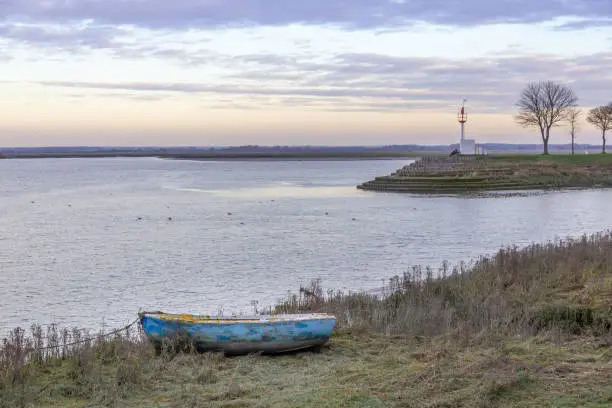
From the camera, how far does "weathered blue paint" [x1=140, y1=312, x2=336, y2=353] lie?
40.9 ft

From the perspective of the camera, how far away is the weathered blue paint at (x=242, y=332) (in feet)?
40.9

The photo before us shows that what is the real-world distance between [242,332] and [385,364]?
2504mm

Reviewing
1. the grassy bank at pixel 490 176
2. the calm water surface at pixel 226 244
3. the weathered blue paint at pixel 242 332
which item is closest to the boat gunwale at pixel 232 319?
the weathered blue paint at pixel 242 332

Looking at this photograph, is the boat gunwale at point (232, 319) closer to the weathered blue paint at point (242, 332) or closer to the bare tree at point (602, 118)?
the weathered blue paint at point (242, 332)

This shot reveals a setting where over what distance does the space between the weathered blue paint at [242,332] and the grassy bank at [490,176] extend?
59.8 metres

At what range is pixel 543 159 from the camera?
92.5 meters

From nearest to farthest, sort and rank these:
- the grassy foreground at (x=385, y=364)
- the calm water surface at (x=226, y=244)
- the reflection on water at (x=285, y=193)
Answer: the grassy foreground at (x=385, y=364) < the calm water surface at (x=226, y=244) < the reflection on water at (x=285, y=193)

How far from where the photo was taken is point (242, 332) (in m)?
12.4

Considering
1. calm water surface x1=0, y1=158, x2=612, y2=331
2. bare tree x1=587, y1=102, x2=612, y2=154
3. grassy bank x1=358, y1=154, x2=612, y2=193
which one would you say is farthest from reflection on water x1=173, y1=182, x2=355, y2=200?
bare tree x1=587, y1=102, x2=612, y2=154

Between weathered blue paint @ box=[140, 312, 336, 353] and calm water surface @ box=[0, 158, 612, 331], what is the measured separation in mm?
5331

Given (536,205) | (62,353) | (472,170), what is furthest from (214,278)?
(472,170)

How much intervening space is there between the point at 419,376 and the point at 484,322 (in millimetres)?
4187

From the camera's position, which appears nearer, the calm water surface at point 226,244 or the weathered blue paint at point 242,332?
the weathered blue paint at point 242,332

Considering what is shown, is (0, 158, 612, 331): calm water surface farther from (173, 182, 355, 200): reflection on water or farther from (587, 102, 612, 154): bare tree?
(587, 102, 612, 154): bare tree
